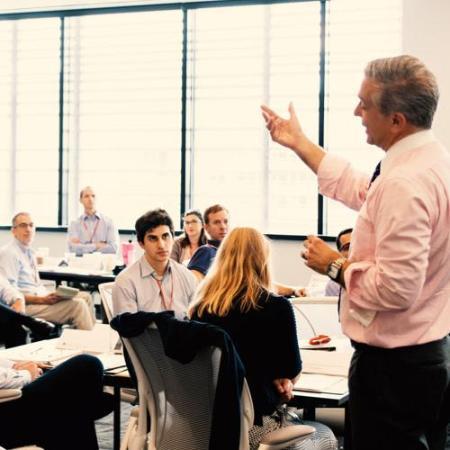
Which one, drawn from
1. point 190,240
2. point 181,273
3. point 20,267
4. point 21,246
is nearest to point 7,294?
point 20,267

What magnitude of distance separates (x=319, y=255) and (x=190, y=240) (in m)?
4.95

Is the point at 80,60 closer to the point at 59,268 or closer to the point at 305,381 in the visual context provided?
the point at 59,268

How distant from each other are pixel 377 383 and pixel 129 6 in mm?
9360

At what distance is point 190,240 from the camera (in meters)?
7.02

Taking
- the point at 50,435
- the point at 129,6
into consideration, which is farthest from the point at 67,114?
the point at 50,435

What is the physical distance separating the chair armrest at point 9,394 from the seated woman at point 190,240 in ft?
11.9

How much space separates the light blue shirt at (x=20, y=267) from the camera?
23.7 feet

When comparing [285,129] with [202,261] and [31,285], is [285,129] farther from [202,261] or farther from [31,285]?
[31,285]

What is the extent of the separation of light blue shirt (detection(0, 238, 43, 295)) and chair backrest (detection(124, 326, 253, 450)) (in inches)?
176

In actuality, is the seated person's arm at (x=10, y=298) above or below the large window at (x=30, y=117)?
below

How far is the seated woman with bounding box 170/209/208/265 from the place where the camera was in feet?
22.6

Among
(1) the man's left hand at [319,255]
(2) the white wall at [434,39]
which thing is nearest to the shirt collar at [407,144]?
(1) the man's left hand at [319,255]

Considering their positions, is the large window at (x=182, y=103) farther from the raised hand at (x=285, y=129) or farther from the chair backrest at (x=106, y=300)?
the raised hand at (x=285, y=129)

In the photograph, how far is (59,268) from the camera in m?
8.35
